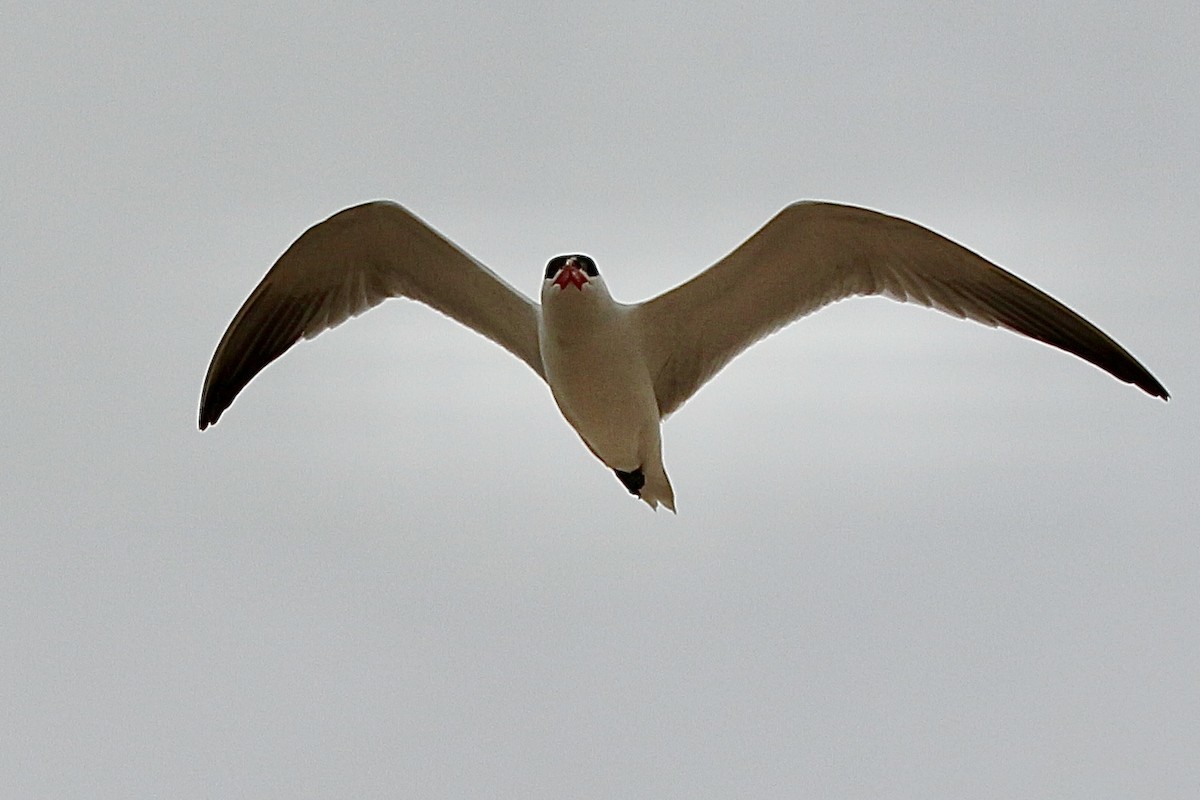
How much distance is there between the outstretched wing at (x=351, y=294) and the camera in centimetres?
718

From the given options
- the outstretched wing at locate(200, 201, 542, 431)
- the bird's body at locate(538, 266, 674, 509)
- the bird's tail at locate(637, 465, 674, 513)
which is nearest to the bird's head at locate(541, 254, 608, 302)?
the bird's body at locate(538, 266, 674, 509)

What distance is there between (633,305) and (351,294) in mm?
Answer: 1369

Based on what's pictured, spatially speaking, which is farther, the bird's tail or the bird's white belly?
the bird's tail

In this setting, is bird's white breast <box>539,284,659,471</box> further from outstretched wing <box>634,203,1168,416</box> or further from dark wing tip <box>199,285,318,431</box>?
dark wing tip <box>199,285,318,431</box>

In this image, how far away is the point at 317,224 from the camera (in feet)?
23.2

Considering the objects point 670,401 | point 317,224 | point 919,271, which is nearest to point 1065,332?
point 919,271

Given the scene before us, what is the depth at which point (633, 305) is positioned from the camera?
725cm

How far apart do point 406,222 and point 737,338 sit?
5.54 ft

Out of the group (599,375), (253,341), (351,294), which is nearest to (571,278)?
(599,375)

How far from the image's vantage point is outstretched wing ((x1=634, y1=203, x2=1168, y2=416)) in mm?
6879

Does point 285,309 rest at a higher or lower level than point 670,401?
higher

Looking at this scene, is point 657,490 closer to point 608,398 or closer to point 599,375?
point 608,398

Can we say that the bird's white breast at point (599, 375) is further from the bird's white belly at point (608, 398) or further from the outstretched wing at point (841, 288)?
the outstretched wing at point (841, 288)

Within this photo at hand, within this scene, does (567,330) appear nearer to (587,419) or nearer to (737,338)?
(587,419)
